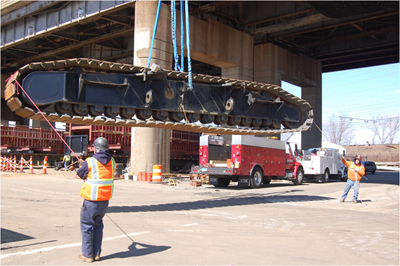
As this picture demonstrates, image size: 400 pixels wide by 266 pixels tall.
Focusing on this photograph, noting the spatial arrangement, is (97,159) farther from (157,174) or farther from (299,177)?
(299,177)

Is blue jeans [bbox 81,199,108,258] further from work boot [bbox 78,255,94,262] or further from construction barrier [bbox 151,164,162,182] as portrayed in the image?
construction barrier [bbox 151,164,162,182]

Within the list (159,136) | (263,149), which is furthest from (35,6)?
(263,149)

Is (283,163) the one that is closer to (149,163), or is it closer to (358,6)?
(149,163)

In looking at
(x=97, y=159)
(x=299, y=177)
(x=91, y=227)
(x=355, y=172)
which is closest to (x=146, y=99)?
(x=97, y=159)

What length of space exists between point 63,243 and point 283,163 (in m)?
16.3

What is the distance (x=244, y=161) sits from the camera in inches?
721

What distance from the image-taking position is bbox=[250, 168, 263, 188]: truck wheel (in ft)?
61.9

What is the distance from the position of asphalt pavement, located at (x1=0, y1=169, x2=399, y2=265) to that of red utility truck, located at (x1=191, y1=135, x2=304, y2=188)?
18.3 ft

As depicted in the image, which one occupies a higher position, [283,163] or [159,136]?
[159,136]

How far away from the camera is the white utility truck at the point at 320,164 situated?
24.8 m

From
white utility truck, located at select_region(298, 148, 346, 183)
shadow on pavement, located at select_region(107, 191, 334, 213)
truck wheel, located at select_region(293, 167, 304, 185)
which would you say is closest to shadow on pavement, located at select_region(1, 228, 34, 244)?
shadow on pavement, located at select_region(107, 191, 334, 213)

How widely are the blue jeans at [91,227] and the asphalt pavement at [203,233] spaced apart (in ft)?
0.69

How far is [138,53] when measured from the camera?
927 inches

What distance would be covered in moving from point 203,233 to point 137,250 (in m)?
1.87
